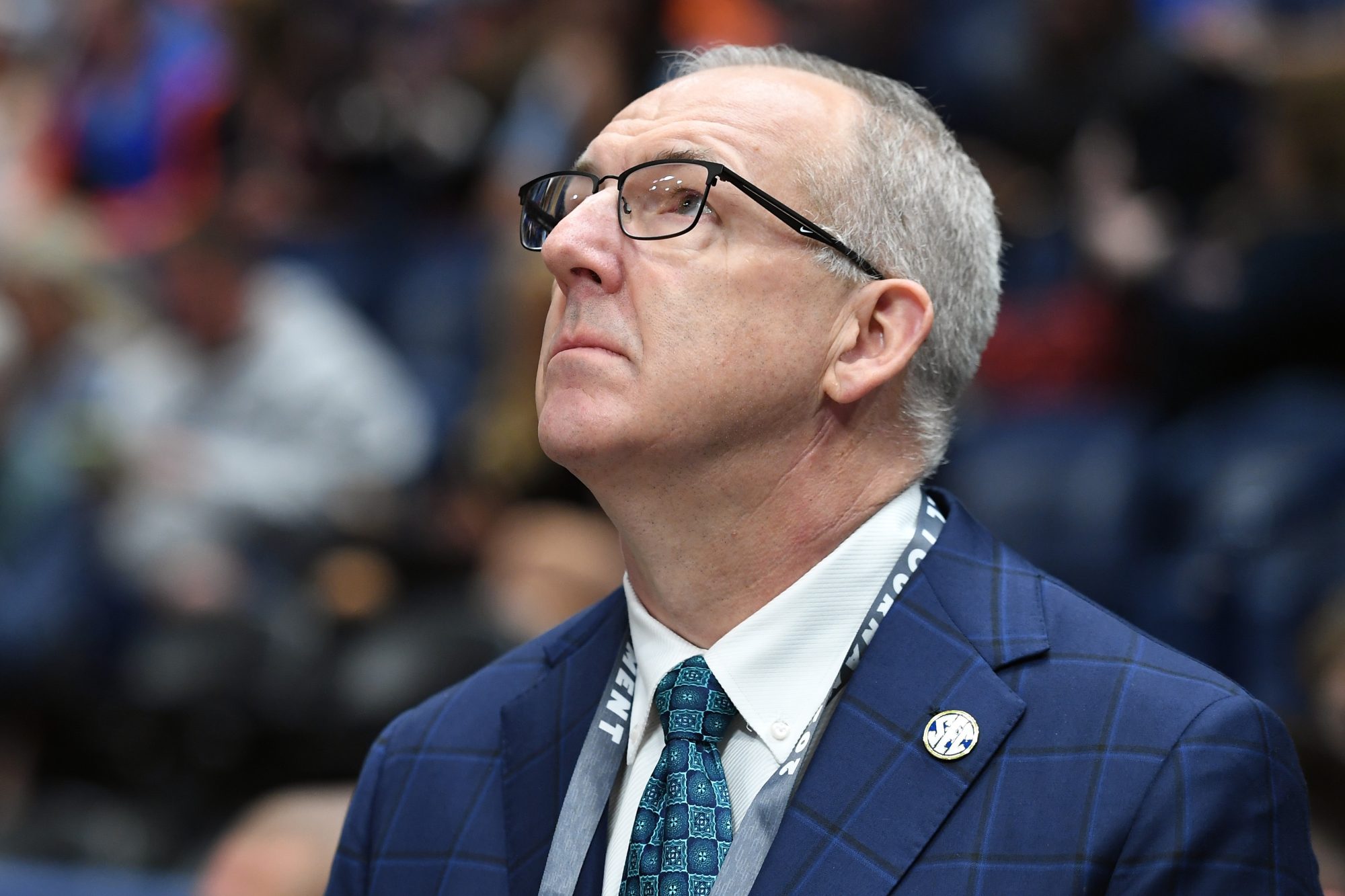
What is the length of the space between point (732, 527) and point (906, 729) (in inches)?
14.2

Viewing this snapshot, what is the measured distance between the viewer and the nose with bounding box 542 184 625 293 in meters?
2.00

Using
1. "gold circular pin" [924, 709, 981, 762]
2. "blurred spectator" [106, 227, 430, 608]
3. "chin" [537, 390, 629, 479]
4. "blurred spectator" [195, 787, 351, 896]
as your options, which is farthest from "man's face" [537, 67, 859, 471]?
"blurred spectator" [106, 227, 430, 608]

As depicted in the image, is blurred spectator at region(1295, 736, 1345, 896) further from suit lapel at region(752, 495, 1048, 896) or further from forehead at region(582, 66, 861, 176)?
forehead at region(582, 66, 861, 176)

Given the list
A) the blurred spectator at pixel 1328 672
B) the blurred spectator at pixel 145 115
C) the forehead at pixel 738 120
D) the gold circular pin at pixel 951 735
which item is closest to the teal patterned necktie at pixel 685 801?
the gold circular pin at pixel 951 735

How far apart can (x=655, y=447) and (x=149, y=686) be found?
3.24 meters

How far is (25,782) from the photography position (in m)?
5.11

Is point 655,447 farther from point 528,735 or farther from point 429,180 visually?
point 429,180

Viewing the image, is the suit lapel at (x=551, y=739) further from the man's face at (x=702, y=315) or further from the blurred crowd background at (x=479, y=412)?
the blurred crowd background at (x=479, y=412)

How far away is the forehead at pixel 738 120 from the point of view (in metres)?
2.03

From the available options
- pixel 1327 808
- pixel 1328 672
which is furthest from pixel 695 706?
pixel 1328 672

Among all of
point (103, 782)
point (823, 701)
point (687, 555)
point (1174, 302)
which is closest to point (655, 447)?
point (687, 555)

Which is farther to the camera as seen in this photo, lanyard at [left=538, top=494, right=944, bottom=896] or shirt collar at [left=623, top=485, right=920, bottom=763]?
shirt collar at [left=623, top=485, right=920, bottom=763]

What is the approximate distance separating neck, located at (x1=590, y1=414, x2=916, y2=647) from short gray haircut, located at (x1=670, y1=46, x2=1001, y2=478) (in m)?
0.16

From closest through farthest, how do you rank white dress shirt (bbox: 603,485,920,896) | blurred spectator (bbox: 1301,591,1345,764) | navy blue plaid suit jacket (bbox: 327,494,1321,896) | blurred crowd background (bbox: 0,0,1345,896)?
1. navy blue plaid suit jacket (bbox: 327,494,1321,896)
2. white dress shirt (bbox: 603,485,920,896)
3. blurred spectator (bbox: 1301,591,1345,764)
4. blurred crowd background (bbox: 0,0,1345,896)
